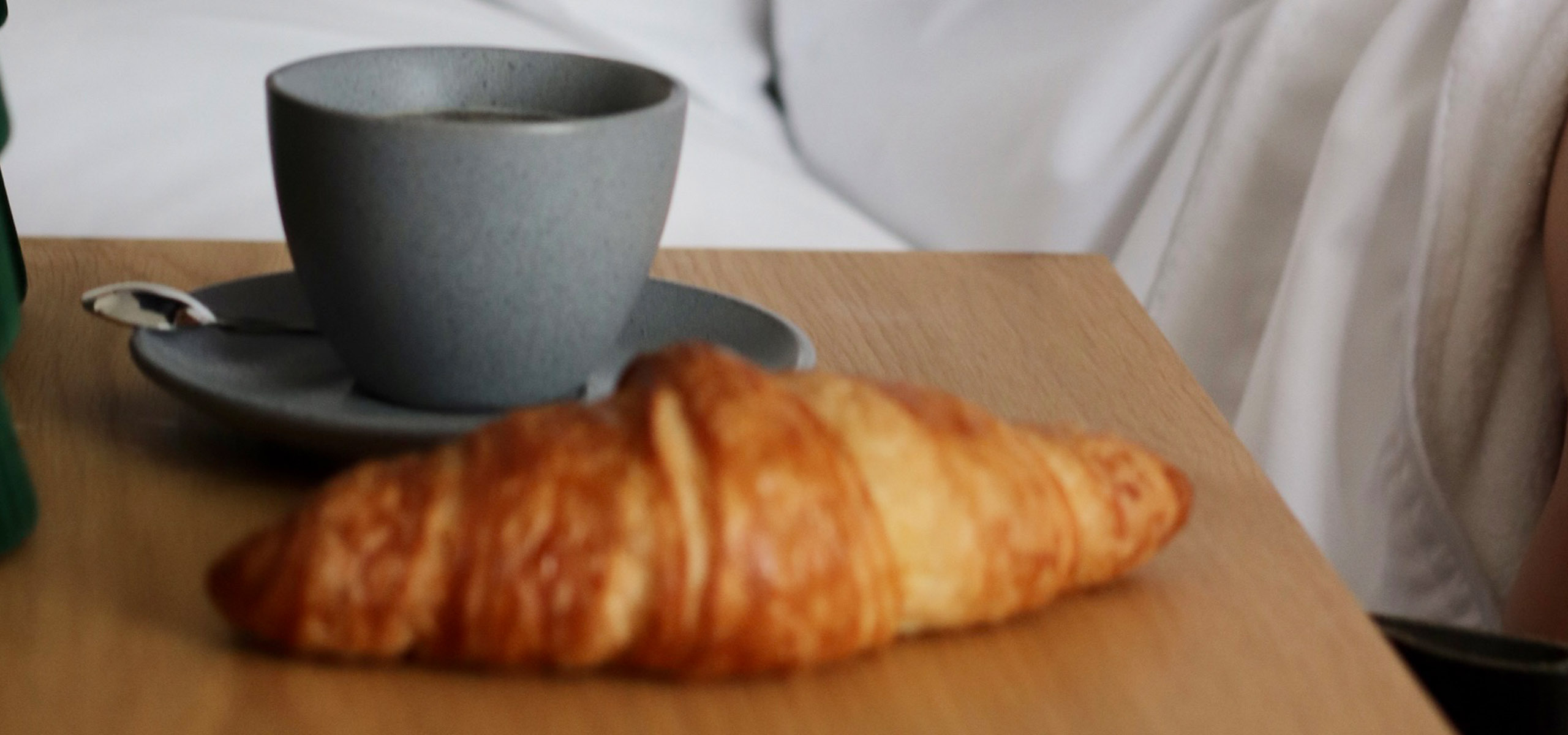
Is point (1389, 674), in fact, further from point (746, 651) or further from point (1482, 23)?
point (1482, 23)

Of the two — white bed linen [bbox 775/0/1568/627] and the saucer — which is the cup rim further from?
white bed linen [bbox 775/0/1568/627]

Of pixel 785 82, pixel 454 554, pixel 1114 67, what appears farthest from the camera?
pixel 785 82

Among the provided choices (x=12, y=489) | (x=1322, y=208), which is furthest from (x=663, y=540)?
(x=1322, y=208)

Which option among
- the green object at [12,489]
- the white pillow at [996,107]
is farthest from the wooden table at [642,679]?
the white pillow at [996,107]

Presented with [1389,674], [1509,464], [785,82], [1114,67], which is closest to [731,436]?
[1389,674]

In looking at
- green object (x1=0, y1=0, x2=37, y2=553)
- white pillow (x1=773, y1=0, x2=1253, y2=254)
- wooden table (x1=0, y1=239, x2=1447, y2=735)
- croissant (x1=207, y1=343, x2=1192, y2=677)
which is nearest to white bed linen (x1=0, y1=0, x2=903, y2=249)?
white pillow (x1=773, y1=0, x2=1253, y2=254)

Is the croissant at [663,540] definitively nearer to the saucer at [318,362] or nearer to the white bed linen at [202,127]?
the saucer at [318,362]
